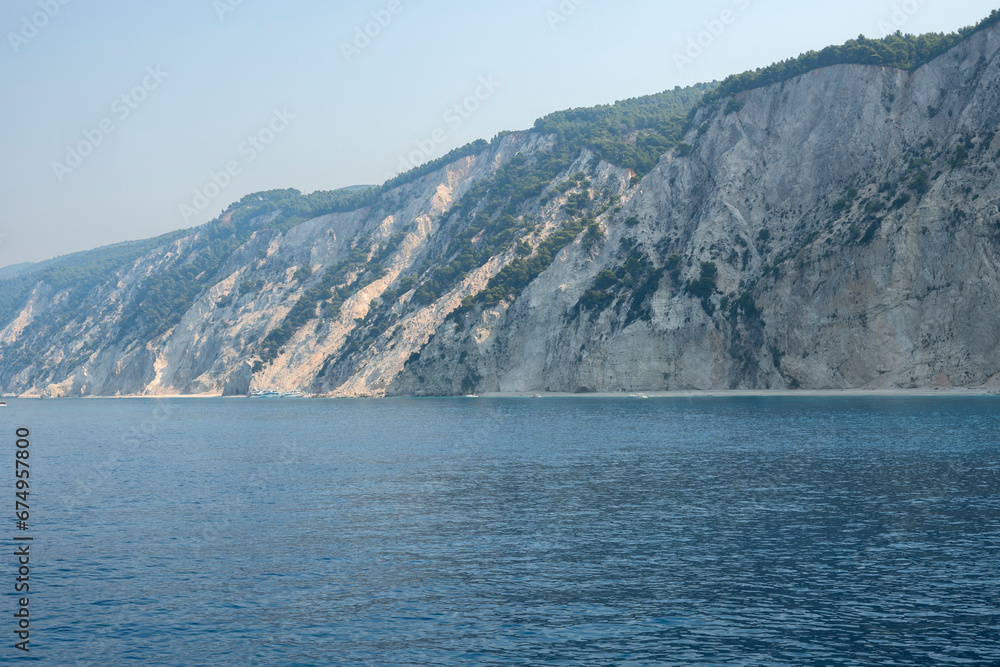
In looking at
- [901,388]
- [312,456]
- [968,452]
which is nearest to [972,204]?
[901,388]

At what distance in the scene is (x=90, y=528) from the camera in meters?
35.0

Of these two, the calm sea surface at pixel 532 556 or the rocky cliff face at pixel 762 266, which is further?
the rocky cliff face at pixel 762 266

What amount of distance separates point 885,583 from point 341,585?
57.1ft

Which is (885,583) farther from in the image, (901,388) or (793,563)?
(901,388)

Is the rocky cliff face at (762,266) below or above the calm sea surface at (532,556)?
above

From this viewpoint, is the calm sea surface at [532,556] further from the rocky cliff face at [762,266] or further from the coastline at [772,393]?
the rocky cliff face at [762,266]

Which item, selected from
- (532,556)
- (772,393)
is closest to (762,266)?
(772,393)

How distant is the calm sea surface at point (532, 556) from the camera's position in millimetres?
20359

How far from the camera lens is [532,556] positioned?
2869 cm

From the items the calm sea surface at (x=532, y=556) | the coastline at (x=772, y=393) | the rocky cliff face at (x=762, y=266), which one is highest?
the rocky cliff face at (x=762, y=266)

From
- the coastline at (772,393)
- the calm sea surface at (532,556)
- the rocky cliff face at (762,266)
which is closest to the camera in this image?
the calm sea surface at (532,556)

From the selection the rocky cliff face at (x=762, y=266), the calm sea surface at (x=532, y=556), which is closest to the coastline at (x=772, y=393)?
the rocky cliff face at (x=762, y=266)

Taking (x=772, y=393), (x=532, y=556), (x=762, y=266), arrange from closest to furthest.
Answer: (x=532, y=556)
(x=772, y=393)
(x=762, y=266)

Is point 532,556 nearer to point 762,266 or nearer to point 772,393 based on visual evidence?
point 772,393
